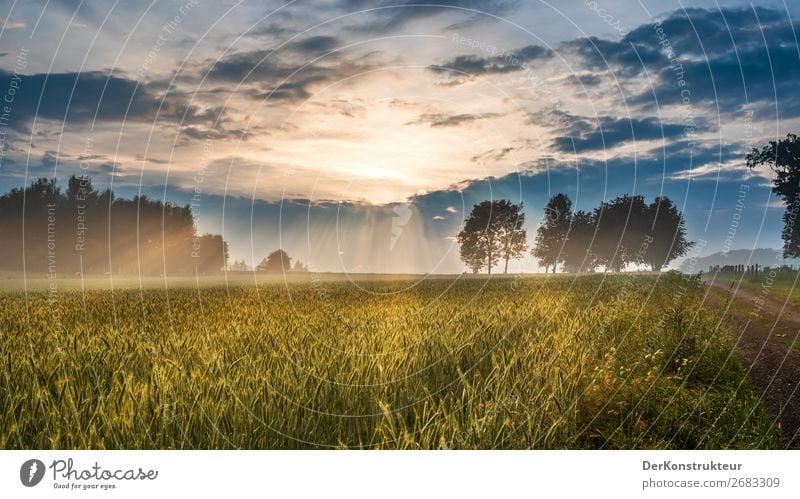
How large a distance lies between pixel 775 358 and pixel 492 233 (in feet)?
159

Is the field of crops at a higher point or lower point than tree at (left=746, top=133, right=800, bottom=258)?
lower

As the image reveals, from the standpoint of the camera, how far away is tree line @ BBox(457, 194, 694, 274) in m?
61.5

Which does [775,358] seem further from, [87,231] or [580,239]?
[580,239]

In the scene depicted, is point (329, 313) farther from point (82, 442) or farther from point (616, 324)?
point (82, 442)

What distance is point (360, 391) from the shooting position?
7.18m

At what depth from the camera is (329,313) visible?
14.2 m

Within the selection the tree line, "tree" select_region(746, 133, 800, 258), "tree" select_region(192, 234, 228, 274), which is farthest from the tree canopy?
"tree" select_region(192, 234, 228, 274)

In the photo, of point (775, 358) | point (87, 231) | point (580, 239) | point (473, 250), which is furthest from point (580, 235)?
point (775, 358)

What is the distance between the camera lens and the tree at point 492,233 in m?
60.0

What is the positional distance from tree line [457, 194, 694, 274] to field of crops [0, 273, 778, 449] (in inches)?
1887

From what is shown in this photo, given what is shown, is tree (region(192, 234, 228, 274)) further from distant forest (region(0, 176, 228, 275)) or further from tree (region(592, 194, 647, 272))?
tree (region(592, 194, 647, 272))
